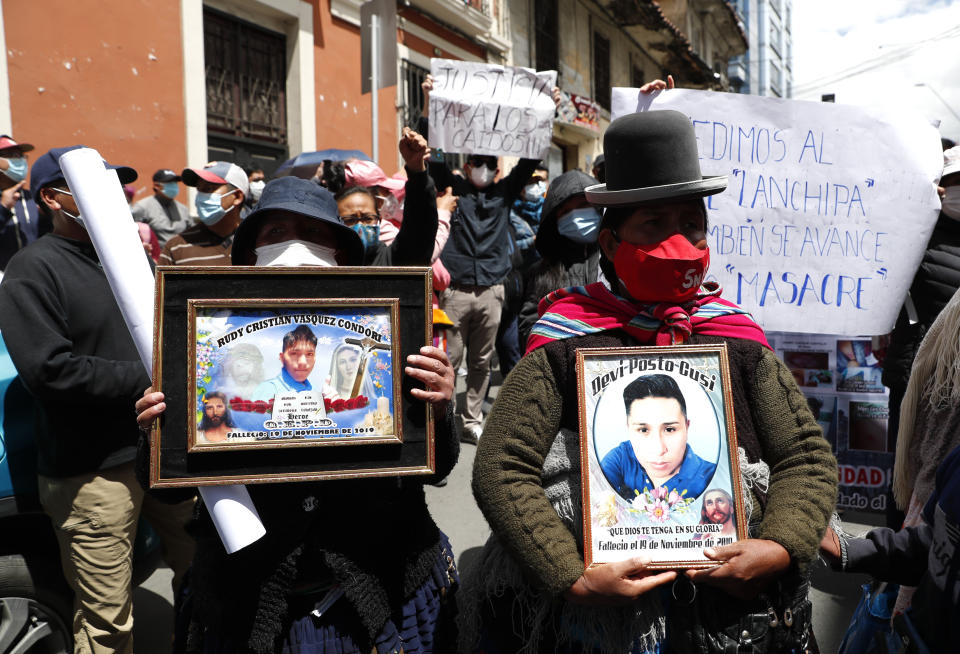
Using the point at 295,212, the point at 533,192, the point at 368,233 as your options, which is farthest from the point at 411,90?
the point at 295,212

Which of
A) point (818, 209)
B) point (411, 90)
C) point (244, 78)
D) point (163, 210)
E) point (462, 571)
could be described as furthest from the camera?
point (411, 90)

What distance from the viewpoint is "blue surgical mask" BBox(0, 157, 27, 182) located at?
17.1ft

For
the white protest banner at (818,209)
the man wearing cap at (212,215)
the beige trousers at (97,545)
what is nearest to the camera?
the beige trousers at (97,545)

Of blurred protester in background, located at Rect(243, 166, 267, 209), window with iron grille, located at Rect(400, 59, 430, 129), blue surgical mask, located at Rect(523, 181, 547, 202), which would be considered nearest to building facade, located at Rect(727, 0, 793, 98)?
window with iron grille, located at Rect(400, 59, 430, 129)

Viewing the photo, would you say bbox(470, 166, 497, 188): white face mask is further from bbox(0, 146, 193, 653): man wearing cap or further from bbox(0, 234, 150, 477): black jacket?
bbox(0, 234, 150, 477): black jacket

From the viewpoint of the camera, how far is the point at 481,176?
5309mm

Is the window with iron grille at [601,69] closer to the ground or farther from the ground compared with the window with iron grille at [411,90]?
farther from the ground

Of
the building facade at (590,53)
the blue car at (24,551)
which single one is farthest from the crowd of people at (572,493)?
the building facade at (590,53)

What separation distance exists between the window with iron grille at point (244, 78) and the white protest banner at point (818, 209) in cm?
788

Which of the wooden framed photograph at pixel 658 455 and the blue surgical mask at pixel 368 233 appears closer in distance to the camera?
the wooden framed photograph at pixel 658 455

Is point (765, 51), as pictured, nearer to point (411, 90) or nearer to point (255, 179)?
point (411, 90)

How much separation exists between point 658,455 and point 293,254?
104 centimetres

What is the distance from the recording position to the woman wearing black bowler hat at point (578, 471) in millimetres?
1409

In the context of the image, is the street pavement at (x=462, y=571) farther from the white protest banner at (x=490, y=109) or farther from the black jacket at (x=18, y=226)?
the black jacket at (x=18, y=226)
